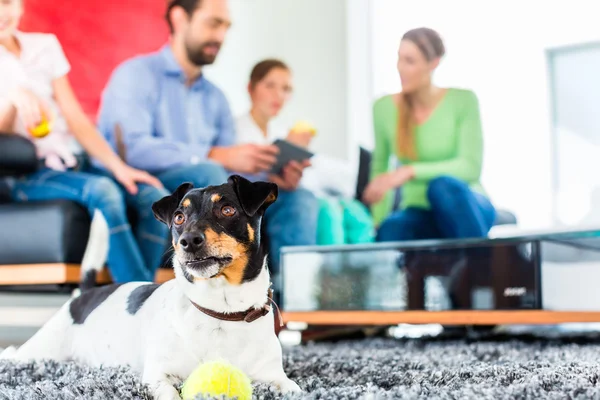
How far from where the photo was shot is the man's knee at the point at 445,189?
2971 mm

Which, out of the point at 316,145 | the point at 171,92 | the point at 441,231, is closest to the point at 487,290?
the point at 441,231

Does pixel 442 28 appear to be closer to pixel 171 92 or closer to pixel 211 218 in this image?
pixel 171 92

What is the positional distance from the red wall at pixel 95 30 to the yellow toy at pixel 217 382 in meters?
1.86

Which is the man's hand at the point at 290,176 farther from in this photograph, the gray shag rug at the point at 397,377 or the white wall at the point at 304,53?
the gray shag rug at the point at 397,377

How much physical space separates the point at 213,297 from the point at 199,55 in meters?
1.96

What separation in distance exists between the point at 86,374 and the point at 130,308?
17 cm

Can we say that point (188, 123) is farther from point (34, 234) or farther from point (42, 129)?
point (34, 234)

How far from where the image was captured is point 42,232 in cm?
256

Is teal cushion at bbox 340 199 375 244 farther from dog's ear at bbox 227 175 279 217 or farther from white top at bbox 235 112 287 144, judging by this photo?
dog's ear at bbox 227 175 279 217

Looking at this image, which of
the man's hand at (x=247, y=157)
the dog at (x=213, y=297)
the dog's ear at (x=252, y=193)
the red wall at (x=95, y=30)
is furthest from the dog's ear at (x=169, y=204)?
the man's hand at (x=247, y=157)

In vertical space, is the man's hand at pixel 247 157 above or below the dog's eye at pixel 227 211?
above

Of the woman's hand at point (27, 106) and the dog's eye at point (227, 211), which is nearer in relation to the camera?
the dog's eye at point (227, 211)

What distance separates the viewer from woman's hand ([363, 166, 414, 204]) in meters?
3.07

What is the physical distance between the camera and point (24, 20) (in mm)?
2674
